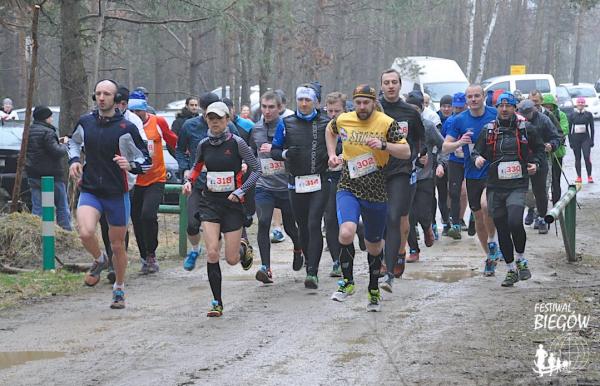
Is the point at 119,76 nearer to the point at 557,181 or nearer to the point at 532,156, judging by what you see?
the point at 557,181

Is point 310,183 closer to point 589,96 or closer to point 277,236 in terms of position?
point 277,236

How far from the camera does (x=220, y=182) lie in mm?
9180

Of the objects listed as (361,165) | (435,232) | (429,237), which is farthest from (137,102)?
(435,232)

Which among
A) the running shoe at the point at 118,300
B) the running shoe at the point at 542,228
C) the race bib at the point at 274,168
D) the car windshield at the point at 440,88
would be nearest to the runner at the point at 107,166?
the running shoe at the point at 118,300

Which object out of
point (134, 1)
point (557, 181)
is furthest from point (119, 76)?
point (557, 181)

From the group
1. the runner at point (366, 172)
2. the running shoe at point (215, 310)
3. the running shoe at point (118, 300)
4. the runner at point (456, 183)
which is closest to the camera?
the running shoe at point (215, 310)

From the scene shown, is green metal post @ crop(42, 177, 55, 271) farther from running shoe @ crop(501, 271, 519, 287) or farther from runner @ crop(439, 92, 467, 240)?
Result: runner @ crop(439, 92, 467, 240)

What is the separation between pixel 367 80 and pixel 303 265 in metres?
56.2

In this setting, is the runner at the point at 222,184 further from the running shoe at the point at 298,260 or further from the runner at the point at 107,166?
the running shoe at the point at 298,260

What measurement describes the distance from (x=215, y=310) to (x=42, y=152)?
20.4 ft

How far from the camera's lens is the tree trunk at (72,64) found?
620 inches

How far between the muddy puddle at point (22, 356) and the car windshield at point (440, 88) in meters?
33.2

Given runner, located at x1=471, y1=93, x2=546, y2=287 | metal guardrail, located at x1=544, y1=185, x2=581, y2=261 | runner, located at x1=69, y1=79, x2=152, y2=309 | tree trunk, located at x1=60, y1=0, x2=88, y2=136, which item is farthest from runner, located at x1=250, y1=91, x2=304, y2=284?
tree trunk, located at x1=60, y1=0, x2=88, y2=136

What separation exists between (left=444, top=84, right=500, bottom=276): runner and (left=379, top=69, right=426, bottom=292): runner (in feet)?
3.62
